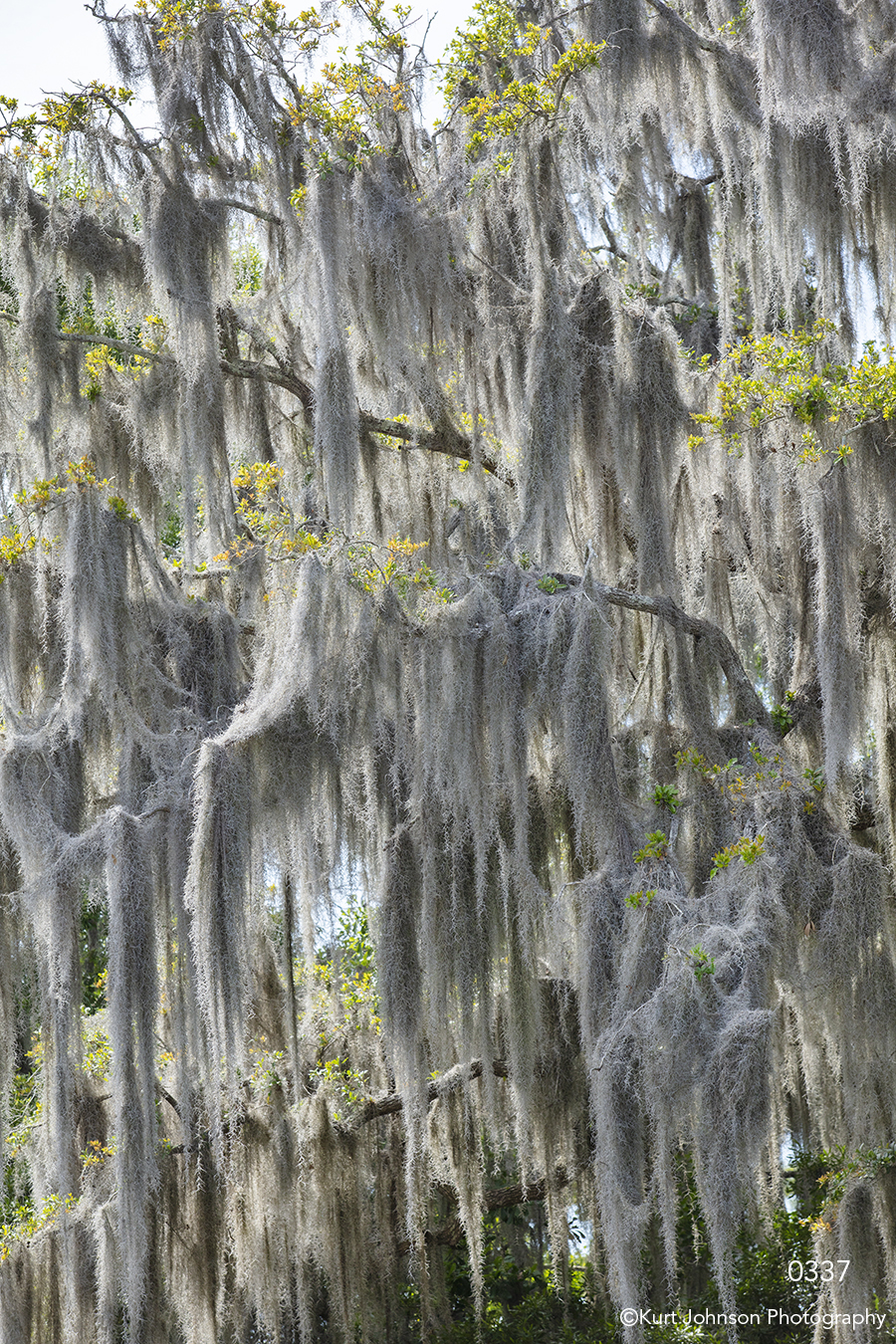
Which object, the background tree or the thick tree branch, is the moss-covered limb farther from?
the thick tree branch

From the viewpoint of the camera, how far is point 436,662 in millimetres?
6613

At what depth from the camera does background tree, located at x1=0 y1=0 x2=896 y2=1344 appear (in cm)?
642

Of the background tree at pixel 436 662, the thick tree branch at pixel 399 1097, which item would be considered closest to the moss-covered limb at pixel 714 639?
the background tree at pixel 436 662

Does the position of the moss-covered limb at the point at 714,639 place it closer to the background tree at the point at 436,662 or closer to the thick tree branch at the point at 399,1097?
the background tree at the point at 436,662

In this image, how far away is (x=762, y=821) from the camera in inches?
257

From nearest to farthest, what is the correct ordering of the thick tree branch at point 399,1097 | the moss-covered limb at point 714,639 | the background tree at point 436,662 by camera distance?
the background tree at point 436,662, the moss-covered limb at point 714,639, the thick tree branch at point 399,1097

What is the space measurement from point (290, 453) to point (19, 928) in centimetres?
344

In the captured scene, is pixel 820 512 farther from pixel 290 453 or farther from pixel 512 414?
pixel 290 453

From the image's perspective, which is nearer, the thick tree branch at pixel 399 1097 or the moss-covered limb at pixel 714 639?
the moss-covered limb at pixel 714 639

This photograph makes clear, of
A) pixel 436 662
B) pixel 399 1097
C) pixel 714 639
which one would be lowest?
pixel 399 1097

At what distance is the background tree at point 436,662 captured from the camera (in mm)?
6422

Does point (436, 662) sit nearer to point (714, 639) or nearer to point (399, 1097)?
point (714, 639)

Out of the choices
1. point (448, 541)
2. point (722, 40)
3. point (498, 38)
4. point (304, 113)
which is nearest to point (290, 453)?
point (448, 541)

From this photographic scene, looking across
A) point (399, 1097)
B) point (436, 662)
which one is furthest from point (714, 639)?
point (399, 1097)
